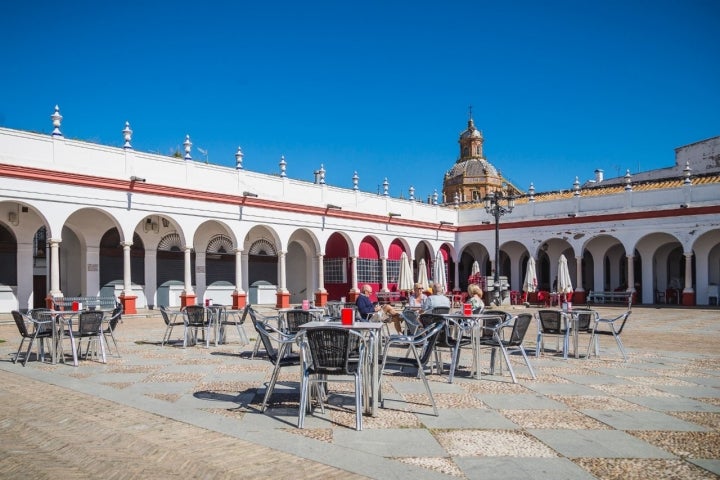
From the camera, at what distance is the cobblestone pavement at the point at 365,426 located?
3.81 metres

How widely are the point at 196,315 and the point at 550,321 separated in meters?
5.94

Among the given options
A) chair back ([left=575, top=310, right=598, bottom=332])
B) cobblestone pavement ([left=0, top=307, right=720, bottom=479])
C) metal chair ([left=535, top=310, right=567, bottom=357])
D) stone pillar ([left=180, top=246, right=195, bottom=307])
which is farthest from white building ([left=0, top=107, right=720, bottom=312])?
chair back ([left=575, top=310, right=598, bottom=332])

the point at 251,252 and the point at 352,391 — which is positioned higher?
the point at 251,252

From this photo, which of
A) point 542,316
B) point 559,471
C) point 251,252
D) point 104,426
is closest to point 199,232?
point 251,252

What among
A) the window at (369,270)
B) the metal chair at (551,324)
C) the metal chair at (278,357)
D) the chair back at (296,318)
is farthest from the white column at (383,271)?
the metal chair at (278,357)

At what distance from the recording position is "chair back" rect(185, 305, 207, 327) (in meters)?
9.95

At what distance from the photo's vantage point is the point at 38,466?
12.7 ft

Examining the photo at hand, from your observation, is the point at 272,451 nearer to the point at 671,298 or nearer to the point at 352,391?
the point at 352,391

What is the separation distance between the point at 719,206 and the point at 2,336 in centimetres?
2434

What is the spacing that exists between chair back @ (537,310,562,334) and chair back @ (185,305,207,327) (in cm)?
567

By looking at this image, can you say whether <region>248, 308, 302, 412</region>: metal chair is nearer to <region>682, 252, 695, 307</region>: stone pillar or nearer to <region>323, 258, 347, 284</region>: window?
<region>323, 258, 347, 284</region>: window

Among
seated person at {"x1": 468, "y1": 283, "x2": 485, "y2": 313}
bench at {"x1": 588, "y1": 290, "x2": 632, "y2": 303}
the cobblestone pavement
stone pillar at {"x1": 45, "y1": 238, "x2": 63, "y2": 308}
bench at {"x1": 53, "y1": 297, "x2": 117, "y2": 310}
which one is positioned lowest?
bench at {"x1": 588, "y1": 290, "x2": 632, "y2": 303}

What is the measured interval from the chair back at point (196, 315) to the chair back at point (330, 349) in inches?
217

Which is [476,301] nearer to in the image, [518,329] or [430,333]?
[518,329]
